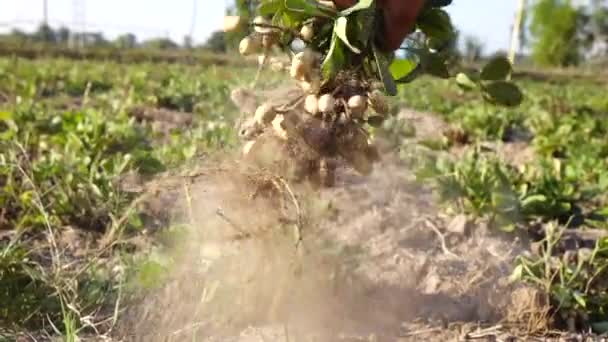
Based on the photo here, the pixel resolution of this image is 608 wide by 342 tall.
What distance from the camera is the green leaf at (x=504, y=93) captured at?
5.27 ft

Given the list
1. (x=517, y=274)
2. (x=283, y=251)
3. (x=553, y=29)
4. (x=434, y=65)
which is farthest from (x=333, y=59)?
(x=553, y=29)

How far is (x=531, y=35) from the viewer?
113 ft

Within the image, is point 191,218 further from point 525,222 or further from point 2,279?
point 525,222

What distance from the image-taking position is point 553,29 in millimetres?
32688

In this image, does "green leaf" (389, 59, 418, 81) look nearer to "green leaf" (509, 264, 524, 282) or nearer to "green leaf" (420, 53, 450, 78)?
"green leaf" (420, 53, 450, 78)

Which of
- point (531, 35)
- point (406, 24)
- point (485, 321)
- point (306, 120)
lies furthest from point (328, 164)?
point (531, 35)

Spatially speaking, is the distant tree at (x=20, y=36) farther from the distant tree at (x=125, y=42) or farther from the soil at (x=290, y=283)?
the distant tree at (x=125, y=42)

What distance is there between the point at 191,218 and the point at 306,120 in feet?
1.28

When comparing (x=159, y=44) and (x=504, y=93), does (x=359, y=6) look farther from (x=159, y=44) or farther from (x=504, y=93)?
(x=159, y=44)

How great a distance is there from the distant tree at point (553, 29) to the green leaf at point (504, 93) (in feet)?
104

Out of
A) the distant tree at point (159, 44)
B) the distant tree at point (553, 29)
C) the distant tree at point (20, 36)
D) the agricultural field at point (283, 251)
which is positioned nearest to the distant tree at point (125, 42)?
the distant tree at point (159, 44)

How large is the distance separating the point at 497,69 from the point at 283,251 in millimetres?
562

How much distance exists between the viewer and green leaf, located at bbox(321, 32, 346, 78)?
4.20ft

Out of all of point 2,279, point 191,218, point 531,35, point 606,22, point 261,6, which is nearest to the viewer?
point 261,6
